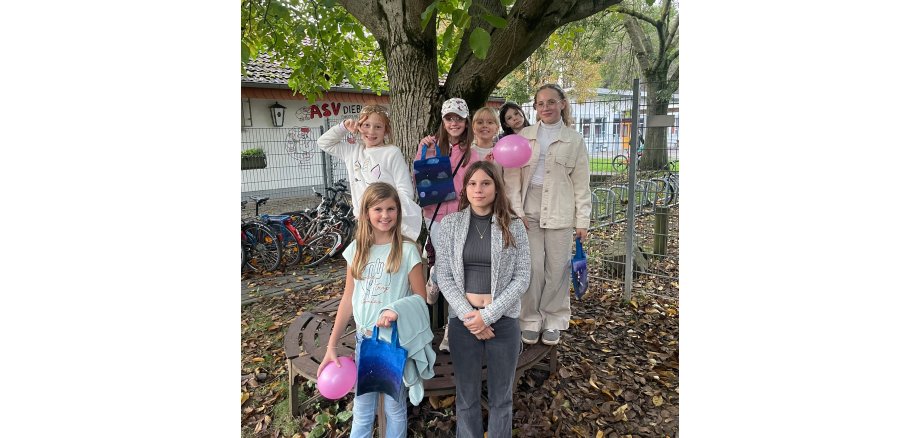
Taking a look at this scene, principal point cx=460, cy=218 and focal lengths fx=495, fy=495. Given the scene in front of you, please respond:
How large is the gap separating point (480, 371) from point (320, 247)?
5028mm

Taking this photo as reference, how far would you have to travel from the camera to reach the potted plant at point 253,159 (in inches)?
303

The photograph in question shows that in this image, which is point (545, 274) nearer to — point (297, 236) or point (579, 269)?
point (579, 269)

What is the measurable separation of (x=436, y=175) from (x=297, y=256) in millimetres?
4390

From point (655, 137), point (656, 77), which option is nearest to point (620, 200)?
point (656, 77)

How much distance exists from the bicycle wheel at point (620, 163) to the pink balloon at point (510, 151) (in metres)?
3.33

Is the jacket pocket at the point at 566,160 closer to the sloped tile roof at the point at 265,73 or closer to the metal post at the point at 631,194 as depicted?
the metal post at the point at 631,194

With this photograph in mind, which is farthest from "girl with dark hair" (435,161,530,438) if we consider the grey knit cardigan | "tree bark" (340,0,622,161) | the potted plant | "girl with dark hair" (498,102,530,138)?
the potted plant

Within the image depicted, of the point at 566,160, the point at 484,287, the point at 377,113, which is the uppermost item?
the point at 377,113

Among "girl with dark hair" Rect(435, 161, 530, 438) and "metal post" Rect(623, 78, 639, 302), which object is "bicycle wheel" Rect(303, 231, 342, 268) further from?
"girl with dark hair" Rect(435, 161, 530, 438)

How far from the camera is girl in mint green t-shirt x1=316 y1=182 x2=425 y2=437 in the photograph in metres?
2.26

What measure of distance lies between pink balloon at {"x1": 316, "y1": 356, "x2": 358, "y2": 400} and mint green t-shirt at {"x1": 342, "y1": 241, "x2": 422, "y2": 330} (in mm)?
212

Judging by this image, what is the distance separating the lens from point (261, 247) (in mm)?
6426

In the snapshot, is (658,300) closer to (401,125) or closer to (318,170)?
(401,125)

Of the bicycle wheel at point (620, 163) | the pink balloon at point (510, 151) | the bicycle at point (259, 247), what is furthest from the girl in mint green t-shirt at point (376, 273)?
the bicycle at point (259, 247)
